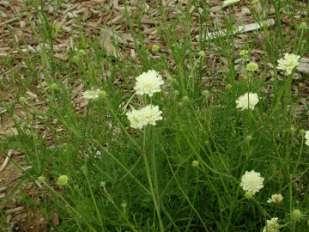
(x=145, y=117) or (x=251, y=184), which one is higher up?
(x=145, y=117)

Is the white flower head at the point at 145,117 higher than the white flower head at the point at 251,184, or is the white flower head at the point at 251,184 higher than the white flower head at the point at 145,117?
the white flower head at the point at 145,117

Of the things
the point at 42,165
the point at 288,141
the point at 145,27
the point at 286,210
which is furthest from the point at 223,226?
the point at 145,27

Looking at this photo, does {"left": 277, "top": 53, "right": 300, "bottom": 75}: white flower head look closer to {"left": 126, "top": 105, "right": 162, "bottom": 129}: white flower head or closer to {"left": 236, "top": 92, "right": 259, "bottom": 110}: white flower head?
{"left": 236, "top": 92, "right": 259, "bottom": 110}: white flower head

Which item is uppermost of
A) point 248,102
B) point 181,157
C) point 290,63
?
point 290,63

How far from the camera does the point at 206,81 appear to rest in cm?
299

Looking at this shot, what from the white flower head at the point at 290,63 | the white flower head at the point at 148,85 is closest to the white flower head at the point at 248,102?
the white flower head at the point at 290,63

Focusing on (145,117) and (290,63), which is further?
(290,63)

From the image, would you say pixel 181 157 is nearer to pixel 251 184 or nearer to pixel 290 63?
pixel 251 184

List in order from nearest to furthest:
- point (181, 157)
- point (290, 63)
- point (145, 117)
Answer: point (145, 117)
point (290, 63)
point (181, 157)

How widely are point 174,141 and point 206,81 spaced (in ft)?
2.75

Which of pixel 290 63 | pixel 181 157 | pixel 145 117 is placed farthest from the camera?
pixel 181 157

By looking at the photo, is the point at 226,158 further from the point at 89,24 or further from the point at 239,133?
the point at 89,24

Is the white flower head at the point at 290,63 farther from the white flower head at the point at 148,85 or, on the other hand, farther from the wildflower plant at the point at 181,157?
the white flower head at the point at 148,85

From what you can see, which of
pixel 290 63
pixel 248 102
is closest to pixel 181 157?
pixel 248 102
